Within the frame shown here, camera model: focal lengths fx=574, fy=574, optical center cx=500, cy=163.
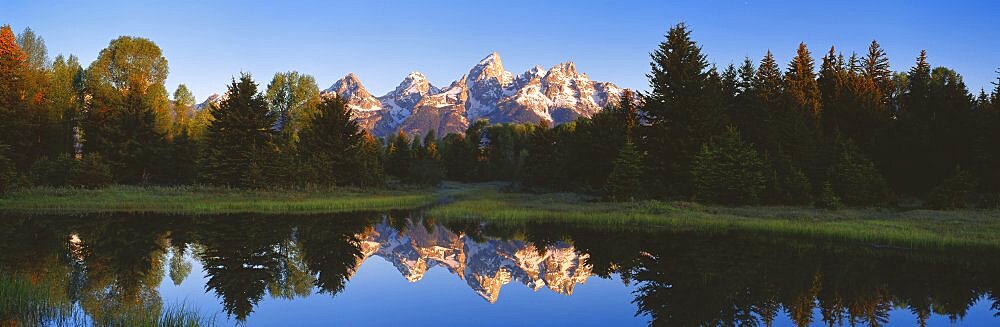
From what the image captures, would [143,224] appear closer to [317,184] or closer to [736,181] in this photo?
[317,184]

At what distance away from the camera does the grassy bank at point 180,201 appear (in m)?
37.7

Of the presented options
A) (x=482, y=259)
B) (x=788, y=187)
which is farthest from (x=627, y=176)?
(x=482, y=259)

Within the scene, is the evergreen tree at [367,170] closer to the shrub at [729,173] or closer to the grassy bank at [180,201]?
the grassy bank at [180,201]

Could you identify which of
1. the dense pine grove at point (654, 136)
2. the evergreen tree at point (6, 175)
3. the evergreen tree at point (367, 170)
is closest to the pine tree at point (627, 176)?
the dense pine grove at point (654, 136)

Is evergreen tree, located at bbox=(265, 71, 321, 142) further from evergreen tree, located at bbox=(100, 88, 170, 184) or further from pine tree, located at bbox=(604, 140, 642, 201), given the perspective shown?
pine tree, located at bbox=(604, 140, 642, 201)

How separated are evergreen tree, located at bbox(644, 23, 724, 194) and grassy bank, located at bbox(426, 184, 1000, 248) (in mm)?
6328

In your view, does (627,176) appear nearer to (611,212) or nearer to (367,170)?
(611,212)

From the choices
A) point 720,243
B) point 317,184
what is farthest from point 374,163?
point 720,243

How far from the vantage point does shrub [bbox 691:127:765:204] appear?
4166 cm

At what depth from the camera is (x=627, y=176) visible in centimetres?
4512

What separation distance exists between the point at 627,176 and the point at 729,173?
24.6 feet

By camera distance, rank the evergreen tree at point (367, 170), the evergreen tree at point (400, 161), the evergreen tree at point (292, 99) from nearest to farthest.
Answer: the evergreen tree at point (367, 170) → the evergreen tree at point (292, 99) → the evergreen tree at point (400, 161)

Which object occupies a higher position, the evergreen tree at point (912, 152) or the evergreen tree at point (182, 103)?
the evergreen tree at point (182, 103)

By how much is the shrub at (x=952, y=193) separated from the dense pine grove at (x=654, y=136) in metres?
0.10
